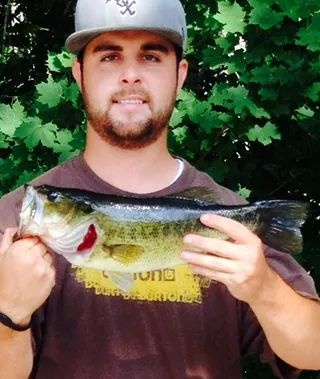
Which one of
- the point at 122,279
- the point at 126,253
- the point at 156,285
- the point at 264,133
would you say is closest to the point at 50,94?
the point at 264,133

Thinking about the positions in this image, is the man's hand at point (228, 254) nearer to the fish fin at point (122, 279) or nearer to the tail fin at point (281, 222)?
the tail fin at point (281, 222)

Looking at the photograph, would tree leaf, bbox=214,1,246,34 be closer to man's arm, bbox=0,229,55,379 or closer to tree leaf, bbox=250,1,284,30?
tree leaf, bbox=250,1,284,30

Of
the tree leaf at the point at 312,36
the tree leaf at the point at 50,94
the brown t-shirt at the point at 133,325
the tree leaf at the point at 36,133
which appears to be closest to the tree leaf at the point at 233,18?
the tree leaf at the point at 312,36

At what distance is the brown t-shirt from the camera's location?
300 cm

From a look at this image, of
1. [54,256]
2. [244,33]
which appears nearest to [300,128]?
[244,33]

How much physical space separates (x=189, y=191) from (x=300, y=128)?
2710mm

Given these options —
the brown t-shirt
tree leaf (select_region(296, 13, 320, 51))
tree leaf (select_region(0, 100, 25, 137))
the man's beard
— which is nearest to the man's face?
the man's beard

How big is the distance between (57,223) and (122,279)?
12.8 inches

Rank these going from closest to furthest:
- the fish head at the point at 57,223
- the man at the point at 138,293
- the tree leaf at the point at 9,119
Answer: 1. the fish head at the point at 57,223
2. the man at the point at 138,293
3. the tree leaf at the point at 9,119

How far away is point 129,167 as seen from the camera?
320 cm

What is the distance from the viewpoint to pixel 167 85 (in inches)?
124

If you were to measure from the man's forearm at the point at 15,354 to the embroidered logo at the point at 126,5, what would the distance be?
1.23 meters

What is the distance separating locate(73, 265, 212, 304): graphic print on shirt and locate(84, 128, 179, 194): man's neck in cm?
34

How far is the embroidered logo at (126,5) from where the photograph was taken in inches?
122
